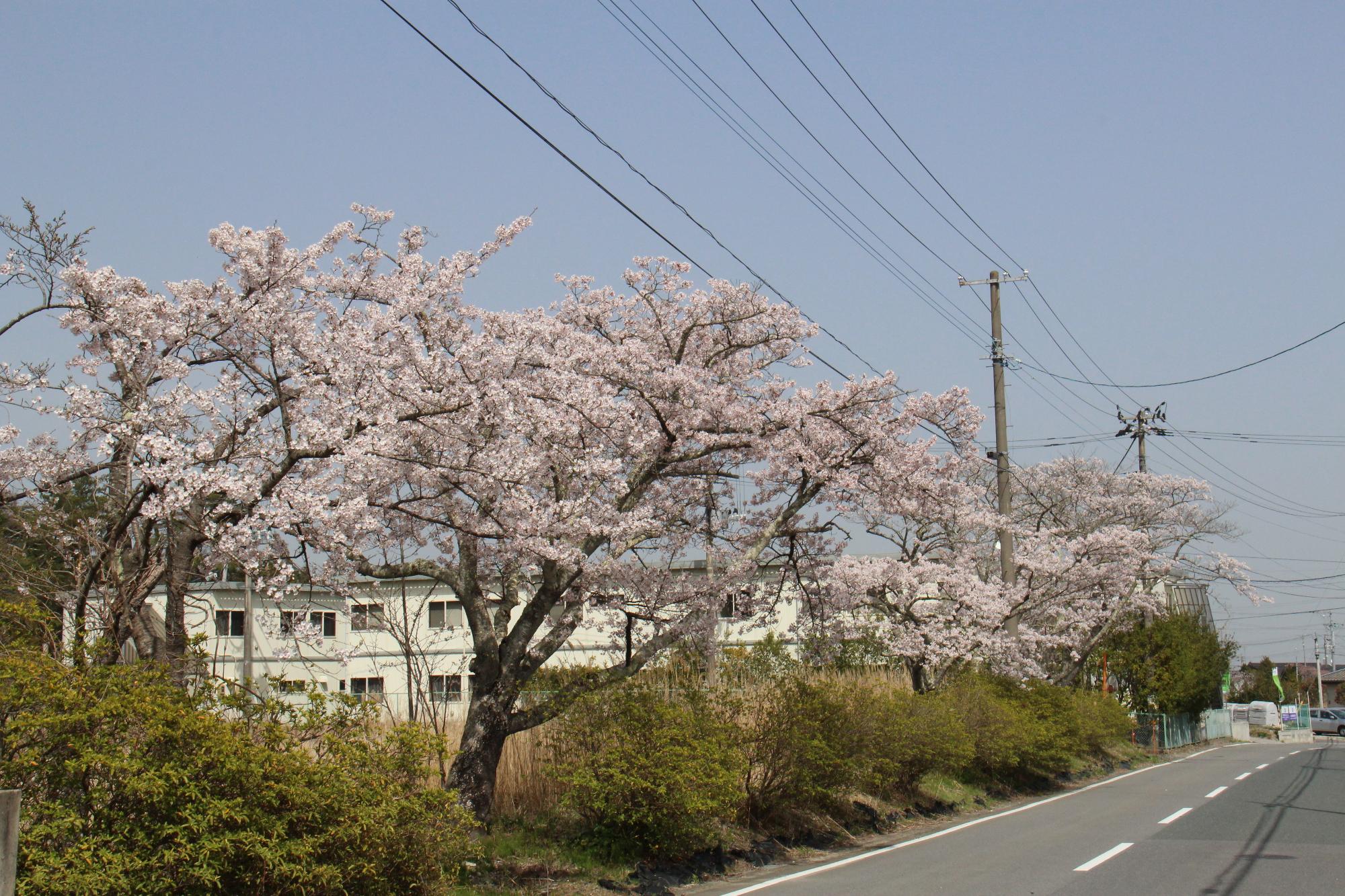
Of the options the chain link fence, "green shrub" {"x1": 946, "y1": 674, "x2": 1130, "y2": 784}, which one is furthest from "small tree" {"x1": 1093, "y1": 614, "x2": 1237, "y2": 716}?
"green shrub" {"x1": 946, "y1": 674, "x2": 1130, "y2": 784}

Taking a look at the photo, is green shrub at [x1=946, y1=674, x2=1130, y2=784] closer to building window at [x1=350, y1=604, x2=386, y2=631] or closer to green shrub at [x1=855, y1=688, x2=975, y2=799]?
green shrub at [x1=855, y1=688, x2=975, y2=799]

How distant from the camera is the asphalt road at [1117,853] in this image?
33.5ft

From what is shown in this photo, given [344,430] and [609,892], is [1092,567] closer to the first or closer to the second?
[609,892]

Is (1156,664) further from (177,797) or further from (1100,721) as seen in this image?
(177,797)

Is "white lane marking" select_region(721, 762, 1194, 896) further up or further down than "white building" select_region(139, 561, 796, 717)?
further down

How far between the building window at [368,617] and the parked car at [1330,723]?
71.1 meters

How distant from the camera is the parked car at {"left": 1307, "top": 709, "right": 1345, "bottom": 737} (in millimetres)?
69812

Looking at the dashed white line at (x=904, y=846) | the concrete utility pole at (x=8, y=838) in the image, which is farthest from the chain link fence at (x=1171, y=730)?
the concrete utility pole at (x=8, y=838)

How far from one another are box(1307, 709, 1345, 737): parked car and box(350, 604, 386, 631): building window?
2800 inches

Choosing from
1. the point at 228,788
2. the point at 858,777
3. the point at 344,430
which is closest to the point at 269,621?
the point at 344,430

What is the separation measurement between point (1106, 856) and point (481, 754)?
23.0 ft

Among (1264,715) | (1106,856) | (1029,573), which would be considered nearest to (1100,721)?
(1029,573)

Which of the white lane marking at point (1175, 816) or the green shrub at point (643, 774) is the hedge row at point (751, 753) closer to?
the green shrub at point (643, 774)

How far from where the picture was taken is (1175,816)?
1634 cm
